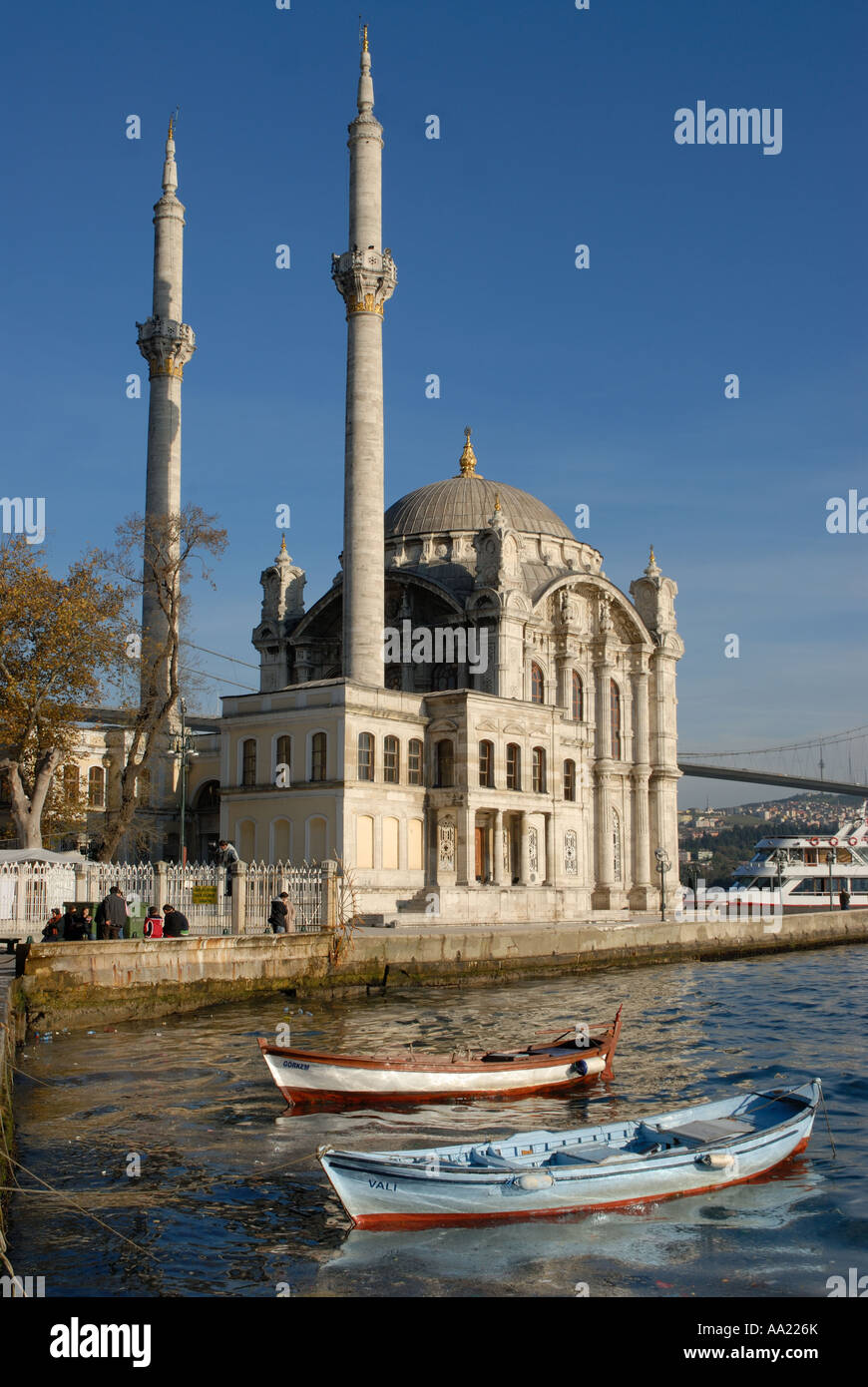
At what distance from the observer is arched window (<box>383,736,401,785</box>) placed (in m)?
39.9

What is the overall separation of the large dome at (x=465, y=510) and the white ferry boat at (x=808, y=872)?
17.6m

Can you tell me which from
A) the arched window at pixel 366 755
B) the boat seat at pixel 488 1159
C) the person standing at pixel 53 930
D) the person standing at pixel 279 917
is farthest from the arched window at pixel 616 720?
the boat seat at pixel 488 1159

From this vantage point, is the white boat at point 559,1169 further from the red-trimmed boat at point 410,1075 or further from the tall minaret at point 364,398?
the tall minaret at point 364,398

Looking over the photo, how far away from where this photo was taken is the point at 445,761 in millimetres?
41281


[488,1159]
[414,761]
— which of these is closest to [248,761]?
[414,761]

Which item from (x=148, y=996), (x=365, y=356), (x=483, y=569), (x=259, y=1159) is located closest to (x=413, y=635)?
(x=483, y=569)

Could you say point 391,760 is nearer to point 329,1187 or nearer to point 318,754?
point 318,754

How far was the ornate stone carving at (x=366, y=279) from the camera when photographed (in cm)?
4234

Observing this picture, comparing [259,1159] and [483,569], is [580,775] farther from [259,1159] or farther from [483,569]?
[259,1159]

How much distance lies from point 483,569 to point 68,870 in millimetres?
26272

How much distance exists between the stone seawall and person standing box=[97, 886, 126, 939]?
0.55 meters

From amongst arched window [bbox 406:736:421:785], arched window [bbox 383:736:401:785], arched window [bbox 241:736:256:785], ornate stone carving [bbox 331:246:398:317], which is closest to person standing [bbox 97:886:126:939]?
arched window [bbox 383:736:401:785]
